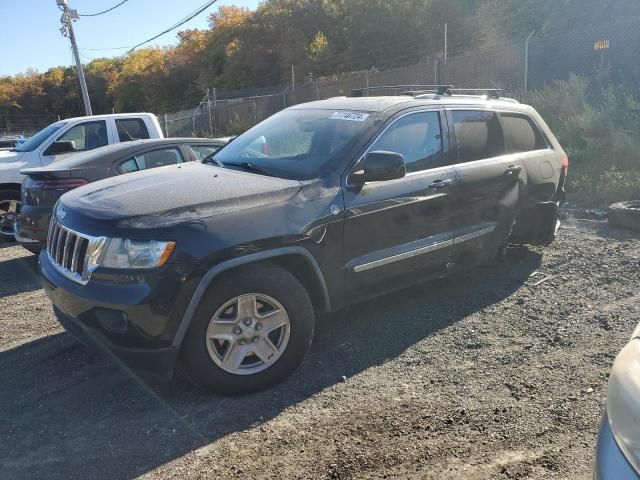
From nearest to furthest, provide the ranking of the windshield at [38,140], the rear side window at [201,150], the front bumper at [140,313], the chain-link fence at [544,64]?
the front bumper at [140,313]
the rear side window at [201,150]
the windshield at [38,140]
the chain-link fence at [544,64]

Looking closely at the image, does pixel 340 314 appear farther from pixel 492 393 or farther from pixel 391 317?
pixel 492 393

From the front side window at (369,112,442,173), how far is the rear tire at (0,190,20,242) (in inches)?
247

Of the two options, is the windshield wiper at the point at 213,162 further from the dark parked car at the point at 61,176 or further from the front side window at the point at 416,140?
the dark parked car at the point at 61,176

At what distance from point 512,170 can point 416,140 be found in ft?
3.88

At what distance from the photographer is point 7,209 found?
820 cm

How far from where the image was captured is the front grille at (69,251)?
10.9ft

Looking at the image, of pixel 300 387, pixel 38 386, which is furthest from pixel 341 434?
pixel 38 386

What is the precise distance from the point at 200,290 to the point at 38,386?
1451 mm

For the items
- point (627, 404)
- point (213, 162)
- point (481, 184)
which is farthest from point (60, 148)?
point (627, 404)

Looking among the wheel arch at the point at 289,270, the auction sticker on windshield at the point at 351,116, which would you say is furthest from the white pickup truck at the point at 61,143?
the wheel arch at the point at 289,270

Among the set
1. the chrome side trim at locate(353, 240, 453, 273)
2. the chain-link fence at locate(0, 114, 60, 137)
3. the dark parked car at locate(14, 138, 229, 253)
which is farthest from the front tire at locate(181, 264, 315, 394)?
the chain-link fence at locate(0, 114, 60, 137)

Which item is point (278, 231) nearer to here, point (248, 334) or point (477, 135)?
point (248, 334)

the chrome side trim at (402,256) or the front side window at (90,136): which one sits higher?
the front side window at (90,136)

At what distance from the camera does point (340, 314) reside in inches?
184
